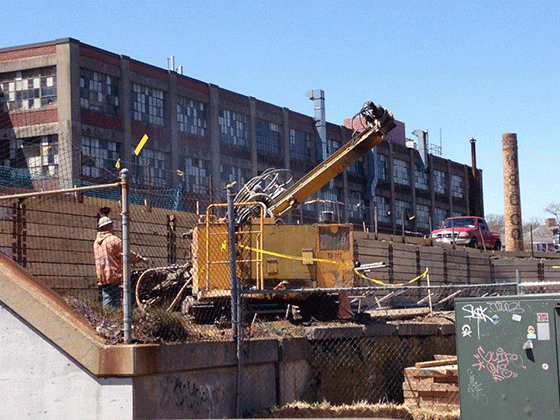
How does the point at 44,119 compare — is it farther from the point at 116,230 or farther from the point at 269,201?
the point at 269,201

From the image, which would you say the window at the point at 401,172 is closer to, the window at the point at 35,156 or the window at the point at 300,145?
the window at the point at 300,145

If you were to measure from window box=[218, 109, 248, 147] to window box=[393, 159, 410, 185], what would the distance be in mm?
18343

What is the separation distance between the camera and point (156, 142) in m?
44.0

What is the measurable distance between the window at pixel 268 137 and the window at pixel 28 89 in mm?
14230

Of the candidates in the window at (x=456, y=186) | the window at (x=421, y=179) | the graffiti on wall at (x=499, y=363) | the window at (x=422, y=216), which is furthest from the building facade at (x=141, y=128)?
the graffiti on wall at (x=499, y=363)

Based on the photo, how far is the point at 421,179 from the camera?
231ft

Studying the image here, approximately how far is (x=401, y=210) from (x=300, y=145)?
12.9 meters

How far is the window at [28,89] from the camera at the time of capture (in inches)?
1570

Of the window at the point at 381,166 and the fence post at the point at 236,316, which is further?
the window at the point at 381,166

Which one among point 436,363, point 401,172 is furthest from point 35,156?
point 401,172

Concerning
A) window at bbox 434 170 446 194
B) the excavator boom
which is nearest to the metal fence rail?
the excavator boom

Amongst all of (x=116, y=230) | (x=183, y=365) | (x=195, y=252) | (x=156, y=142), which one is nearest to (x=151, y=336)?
(x=183, y=365)

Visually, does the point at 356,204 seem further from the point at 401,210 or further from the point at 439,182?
the point at 439,182

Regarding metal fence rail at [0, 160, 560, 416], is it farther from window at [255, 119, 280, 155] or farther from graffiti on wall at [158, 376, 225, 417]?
window at [255, 119, 280, 155]
